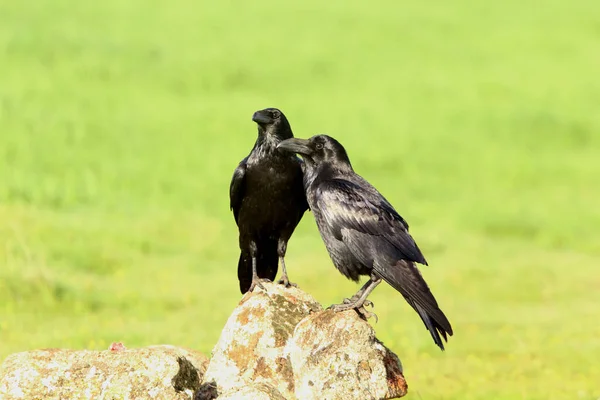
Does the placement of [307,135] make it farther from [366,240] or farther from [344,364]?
[344,364]

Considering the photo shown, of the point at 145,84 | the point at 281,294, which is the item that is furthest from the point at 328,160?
the point at 145,84

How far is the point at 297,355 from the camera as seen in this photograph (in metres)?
9.90

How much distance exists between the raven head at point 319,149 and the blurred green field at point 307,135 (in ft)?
17.9

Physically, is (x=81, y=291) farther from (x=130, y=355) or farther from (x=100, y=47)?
(x=100, y=47)

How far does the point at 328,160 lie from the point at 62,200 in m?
17.3

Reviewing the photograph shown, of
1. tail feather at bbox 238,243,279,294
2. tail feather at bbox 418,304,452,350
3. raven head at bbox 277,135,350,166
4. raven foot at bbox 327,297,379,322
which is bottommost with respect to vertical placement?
tail feather at bbox 418,304,452,350

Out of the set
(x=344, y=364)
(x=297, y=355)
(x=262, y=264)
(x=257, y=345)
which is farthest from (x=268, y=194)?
(x=344, y=364)

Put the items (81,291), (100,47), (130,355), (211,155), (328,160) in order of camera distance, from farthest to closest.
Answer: (100,47)
(211,155)
(81,291)
(328,160)
(130,355)

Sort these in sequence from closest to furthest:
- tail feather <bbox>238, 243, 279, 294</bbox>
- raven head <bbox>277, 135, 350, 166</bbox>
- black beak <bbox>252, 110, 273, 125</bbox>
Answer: raven head <bbox>277, 135, 350, 166</bbox> → black beak <bbox>252, 110, 273, 125</bbox> → tail feather <bbox>238, 243, 279, 294</bbox>

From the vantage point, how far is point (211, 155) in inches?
1196

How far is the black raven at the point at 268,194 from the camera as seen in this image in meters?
11.3

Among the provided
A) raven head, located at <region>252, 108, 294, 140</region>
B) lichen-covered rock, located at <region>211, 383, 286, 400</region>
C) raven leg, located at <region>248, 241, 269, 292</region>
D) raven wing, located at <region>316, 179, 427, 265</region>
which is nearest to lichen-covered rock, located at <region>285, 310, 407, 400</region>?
lichen-covered rock, located at <region>211, 383, 286, 400</region>

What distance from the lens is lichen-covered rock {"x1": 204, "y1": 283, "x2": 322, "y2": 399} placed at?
10.3m

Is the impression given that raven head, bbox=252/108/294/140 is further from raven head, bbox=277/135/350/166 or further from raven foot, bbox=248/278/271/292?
raven foot, bbox=248/278/271/292
